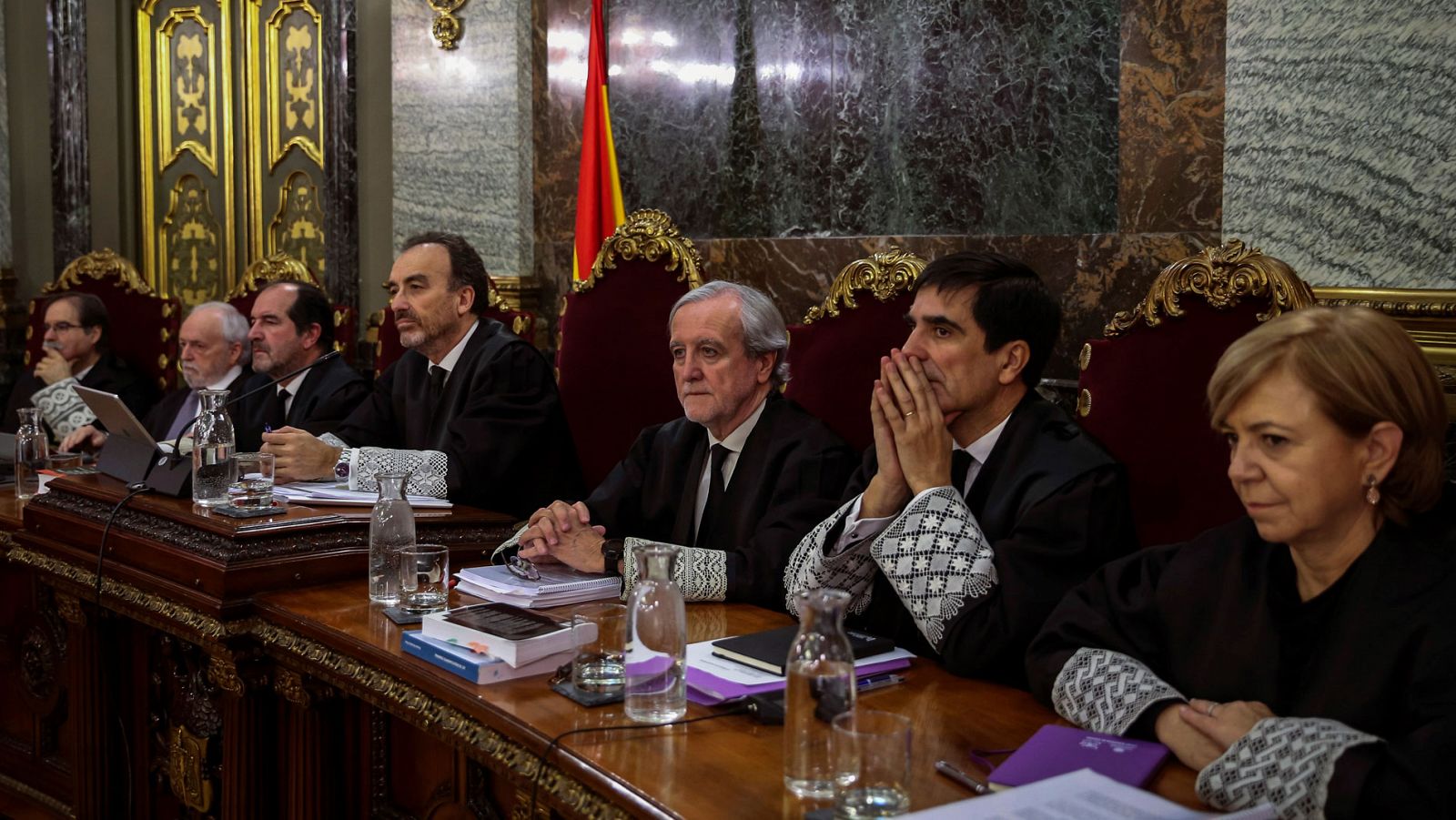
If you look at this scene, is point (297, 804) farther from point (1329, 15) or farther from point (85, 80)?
point (85, 80)

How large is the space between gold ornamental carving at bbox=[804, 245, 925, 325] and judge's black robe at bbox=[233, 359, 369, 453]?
5.70ft

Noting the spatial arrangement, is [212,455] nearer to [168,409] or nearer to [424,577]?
[424,577]

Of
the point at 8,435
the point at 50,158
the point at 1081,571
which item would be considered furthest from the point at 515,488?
the point at 50,158

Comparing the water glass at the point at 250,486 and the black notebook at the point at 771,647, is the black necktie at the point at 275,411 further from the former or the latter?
the black notebook at the point at 771,647

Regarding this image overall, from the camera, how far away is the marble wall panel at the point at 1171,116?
9.87 feet

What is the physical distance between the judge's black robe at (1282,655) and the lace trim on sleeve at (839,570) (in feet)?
1.42

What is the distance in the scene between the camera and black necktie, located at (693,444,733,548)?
8.78ft

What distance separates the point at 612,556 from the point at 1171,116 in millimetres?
1742

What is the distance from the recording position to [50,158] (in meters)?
6.30

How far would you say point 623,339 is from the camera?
3.57 m

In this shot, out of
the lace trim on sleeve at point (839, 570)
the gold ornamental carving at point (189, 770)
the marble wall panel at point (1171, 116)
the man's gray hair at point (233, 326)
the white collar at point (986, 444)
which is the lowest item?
the gold ornamental carving at point (189, 770)

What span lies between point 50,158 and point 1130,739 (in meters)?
6.27

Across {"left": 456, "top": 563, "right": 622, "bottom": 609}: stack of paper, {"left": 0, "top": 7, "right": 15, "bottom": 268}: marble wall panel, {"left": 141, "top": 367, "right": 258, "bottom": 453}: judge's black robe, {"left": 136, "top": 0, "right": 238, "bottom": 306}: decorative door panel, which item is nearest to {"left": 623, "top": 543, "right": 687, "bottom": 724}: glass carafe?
{"left": 456, "top": 563, "right": 622, "bottom": 609}: stack of paper

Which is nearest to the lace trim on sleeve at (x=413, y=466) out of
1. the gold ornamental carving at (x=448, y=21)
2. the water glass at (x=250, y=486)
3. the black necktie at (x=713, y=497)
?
the water glass at (x=250, y=486)
